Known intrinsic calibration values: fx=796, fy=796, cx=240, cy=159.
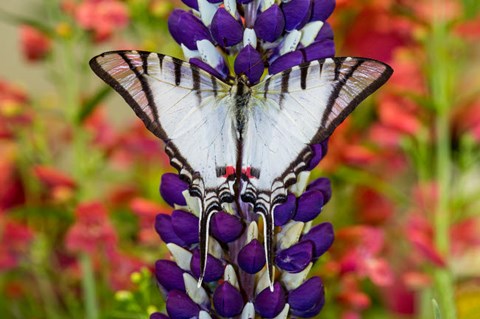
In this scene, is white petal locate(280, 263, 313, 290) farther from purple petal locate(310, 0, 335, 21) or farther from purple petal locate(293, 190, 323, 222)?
purple petal locate(310, 0, 335, 21)

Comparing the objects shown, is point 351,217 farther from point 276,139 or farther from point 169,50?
point 276,139

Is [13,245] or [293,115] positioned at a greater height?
[293,115]

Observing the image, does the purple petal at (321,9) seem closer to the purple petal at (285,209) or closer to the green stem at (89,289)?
the purple petal at (285,209)

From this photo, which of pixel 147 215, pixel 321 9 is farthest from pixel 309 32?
pixel 147 215

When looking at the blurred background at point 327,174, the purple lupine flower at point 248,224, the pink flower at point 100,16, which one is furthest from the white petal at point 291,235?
the pink flower at point 100,16

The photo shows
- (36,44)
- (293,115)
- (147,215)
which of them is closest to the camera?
(293,115)

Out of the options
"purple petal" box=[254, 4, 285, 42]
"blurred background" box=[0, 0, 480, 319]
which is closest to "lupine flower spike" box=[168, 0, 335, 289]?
"purple petal" box=[254, 4, 285, 42]

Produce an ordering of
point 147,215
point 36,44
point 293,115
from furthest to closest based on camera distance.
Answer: point 36,44 < point 147,215 < point 293,115

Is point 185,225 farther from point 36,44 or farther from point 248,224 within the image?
point 36,44
